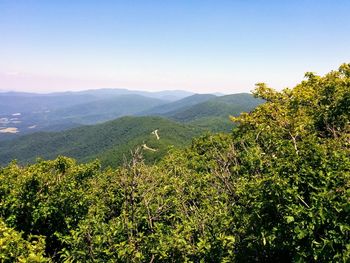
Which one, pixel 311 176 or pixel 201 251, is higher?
pixel 311 176

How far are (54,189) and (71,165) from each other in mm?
10572

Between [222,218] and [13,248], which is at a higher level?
[222,218]

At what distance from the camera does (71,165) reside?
2931 centimetres

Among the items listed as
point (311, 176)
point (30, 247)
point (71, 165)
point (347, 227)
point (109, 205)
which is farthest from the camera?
point (71, 165)

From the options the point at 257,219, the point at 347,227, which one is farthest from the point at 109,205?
the point at 347,227

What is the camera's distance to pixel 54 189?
1905 centimetres

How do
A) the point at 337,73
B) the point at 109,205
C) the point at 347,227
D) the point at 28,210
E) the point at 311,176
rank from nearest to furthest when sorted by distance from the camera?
the point at 347,227 < the point at 311,176 < the point at 28,210 < the point at 109,205 < the point at 337,73

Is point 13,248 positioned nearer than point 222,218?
Yes

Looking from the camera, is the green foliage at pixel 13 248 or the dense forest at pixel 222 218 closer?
the dense forest at pixel 222 218

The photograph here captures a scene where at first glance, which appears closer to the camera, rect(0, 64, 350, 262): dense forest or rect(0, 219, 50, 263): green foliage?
rect(0, 64, 350, 262): dense forest

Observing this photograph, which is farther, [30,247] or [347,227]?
[30,247]

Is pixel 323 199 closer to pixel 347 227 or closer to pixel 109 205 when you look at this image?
pixel 347 227

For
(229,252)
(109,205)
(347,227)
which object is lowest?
(109,205)

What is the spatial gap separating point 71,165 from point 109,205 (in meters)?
9.76
